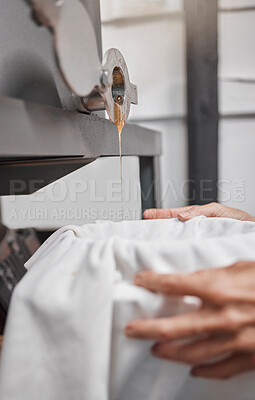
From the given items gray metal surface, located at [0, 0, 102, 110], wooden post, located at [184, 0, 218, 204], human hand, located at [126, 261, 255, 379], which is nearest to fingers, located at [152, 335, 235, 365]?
human hand, located at [126, 261, 255, 379]

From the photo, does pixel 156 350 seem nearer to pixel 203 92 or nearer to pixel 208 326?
pixel 208 326

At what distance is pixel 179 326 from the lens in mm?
205

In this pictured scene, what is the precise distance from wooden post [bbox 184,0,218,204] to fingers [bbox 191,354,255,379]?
119 centimetres

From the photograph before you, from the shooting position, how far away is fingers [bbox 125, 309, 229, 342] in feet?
0.67

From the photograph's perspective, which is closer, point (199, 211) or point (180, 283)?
point (180, 283)

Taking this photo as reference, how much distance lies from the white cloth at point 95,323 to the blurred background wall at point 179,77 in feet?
4.02

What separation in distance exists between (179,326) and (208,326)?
0.02 meters

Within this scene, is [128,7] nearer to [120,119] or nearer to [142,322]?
[120,119]

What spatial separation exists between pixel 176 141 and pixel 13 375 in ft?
4.26

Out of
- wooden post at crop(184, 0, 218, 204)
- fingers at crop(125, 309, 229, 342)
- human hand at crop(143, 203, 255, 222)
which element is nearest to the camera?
fingers at crop(125, 309, 229, 342)

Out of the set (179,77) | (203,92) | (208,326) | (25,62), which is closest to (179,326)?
(208,326)

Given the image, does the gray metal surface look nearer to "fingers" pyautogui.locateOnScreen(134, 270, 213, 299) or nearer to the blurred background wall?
"fingers" pyautogui.locateOnScreen(134, 270, 213, 299)

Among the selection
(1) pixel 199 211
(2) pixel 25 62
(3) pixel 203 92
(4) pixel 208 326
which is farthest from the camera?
(3) pixel 203 92

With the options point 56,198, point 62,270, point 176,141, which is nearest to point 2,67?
point 62,270
